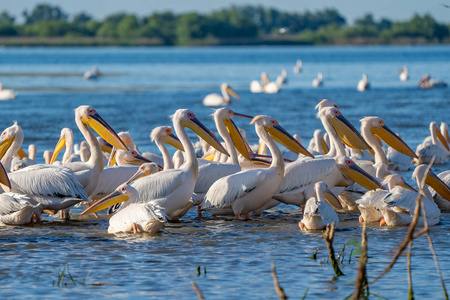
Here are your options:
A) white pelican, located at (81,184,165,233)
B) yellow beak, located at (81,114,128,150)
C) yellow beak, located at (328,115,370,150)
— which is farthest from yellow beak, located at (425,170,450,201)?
yellow beak, located at (81,114,128,150)

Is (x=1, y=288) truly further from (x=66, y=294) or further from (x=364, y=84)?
(x=364, y=84)

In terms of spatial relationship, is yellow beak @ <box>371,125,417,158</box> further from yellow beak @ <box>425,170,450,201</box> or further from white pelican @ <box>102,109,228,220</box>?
white pelican @ <box>102,109,228,220</box>

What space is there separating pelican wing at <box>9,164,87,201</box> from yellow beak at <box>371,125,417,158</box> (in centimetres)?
292

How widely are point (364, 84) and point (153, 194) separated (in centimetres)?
1752

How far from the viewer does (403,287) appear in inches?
189

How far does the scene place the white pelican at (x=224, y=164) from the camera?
734cm

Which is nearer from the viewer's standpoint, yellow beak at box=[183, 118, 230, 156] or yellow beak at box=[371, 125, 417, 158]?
yellow beak at box=[183, 118, 230, 156]

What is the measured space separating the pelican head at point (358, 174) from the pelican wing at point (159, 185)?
1.39 meters

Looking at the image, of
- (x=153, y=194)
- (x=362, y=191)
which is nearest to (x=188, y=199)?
(x=153, y=194)

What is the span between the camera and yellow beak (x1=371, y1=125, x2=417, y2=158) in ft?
25.7

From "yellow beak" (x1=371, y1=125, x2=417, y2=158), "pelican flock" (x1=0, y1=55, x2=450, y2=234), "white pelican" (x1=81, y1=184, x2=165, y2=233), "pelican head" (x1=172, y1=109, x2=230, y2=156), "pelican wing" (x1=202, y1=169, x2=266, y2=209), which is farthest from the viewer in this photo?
"yellow beak" (x1=371, y1=125, x2=417, y2=158)

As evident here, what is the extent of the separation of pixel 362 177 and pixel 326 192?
427 millimetres

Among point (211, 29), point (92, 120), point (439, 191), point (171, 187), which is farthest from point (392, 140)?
point (211, 29)

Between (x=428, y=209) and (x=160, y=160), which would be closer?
(x=428, y=209)
